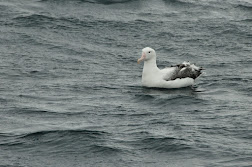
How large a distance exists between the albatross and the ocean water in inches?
12.3

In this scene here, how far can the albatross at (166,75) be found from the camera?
19.8 meters

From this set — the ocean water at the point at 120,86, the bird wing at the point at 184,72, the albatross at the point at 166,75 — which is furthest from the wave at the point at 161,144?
the bird wing at the point at 184,72

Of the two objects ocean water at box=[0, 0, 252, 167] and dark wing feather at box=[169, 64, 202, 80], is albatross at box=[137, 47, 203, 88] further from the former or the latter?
ocean water at box=[0, 0, 252, 167]

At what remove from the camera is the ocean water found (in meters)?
13.8

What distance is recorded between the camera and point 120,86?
19594 mm

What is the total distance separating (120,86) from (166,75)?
140 cm

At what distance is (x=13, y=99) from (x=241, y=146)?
254 inches

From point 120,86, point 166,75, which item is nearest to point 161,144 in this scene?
point 120,86

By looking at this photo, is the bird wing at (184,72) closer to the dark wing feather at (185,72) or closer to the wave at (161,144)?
the dark wing feather at (185,72)

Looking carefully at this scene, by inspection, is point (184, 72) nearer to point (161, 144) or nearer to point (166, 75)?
point (166, 75)

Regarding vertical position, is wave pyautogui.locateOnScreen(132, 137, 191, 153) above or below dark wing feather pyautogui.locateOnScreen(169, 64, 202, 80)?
below

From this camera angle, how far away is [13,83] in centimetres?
1939

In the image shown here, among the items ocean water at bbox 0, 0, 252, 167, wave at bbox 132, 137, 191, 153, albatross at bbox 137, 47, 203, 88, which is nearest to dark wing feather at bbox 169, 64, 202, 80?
albatross at bbox 137, 47, 203, 88

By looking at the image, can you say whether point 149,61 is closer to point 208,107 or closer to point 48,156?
point 208,107
